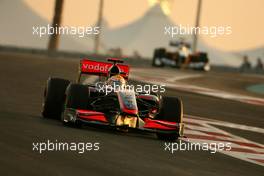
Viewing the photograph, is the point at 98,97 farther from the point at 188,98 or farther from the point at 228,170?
the point at 188,98

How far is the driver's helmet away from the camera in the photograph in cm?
1690

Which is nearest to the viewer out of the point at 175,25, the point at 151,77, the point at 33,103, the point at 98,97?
the point at 98,97

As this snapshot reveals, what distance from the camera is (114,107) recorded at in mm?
16266

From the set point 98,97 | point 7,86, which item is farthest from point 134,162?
point 7,86

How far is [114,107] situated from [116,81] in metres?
0.84

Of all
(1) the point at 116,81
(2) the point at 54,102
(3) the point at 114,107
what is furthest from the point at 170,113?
(2) the point at 54,102

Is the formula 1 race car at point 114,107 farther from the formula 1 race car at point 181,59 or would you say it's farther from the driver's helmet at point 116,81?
the formula 1 race car at point 181,59

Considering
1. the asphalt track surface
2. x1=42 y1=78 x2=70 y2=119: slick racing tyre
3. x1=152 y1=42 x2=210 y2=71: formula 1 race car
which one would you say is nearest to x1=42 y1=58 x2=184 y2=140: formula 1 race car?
x1=42 y1=78 x2=70 y2=119: slick racing tyre

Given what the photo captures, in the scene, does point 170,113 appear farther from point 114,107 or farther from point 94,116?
point 94,116

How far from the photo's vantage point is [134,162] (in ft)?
41.8

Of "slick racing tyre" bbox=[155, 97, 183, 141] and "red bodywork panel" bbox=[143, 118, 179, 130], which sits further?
"slick racing tyre" bbox=[155, 97, 183, 141]

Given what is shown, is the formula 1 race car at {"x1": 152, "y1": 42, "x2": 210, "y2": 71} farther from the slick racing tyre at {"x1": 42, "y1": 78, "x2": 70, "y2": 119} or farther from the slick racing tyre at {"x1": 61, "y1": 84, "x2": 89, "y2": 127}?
the slick racing tyre at {"x1": 61, "y1": 84, "x2": 89, "y2": 127}

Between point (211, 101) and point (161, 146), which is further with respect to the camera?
point (211, 101)

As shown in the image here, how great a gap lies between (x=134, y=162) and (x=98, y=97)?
4.04 metres
